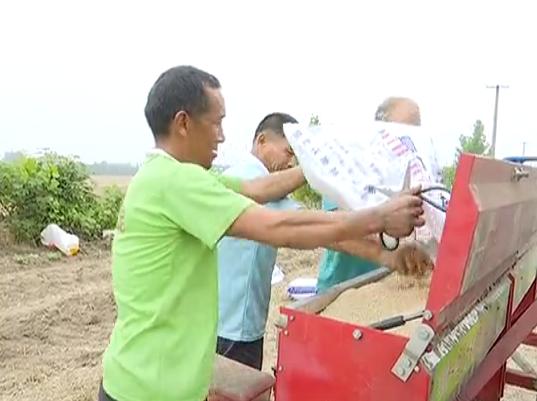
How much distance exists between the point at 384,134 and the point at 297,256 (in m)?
7.43

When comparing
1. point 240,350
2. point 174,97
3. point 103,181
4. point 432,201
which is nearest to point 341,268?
point 240,350

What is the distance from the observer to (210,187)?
1.48 metres

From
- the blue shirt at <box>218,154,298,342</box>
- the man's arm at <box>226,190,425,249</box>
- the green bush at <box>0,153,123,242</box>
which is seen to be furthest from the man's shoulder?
the green bush at <box>0,153,123,242</box>

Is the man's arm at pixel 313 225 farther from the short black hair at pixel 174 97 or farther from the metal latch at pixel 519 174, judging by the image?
the metal latch at pixel 519 174

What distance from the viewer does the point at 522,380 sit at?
3.02 meters

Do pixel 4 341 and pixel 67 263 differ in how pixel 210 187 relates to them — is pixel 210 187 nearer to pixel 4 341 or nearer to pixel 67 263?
pixel 4 341

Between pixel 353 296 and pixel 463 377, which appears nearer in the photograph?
pixel 463 377

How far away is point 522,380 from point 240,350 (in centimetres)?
138

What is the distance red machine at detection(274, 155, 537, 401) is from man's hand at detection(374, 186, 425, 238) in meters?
0.16

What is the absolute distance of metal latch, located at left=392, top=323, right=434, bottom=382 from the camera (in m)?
1.38

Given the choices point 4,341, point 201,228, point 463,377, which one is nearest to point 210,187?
point 201,228

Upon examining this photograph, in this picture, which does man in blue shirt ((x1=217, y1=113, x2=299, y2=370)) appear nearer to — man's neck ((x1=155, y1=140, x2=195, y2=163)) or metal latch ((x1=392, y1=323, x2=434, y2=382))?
man's neck ((x1=155, y1=140, x2=195, y2=163))

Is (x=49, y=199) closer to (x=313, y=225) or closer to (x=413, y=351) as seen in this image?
(x=313, y=225)

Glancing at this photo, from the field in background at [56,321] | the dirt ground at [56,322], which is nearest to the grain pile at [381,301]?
the field in background at [56,321]
